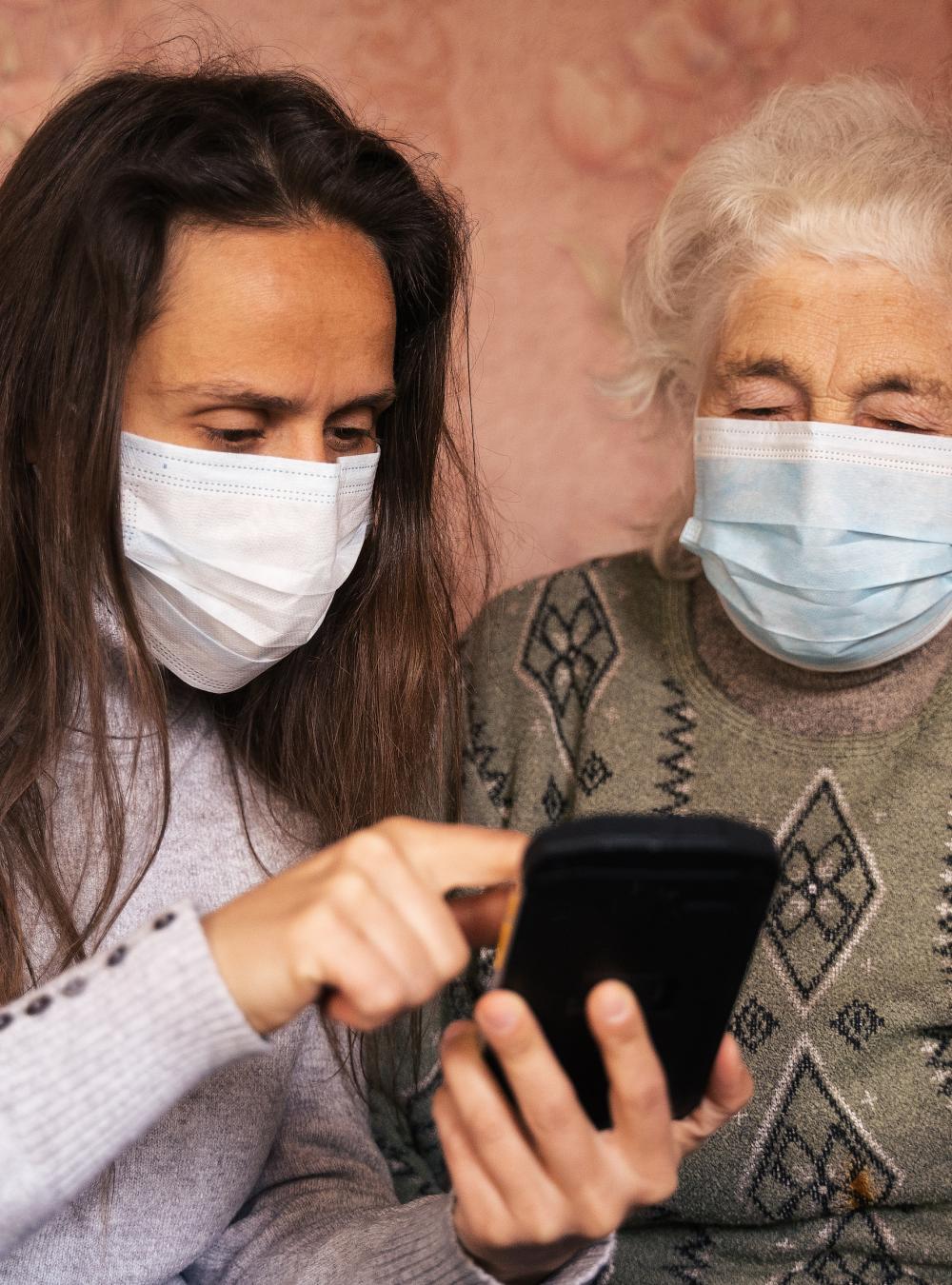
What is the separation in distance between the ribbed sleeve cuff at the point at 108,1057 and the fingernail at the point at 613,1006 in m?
0.19

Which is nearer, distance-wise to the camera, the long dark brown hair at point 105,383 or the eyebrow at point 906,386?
the long dark brown hair at point 105,383

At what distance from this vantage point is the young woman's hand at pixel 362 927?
738mm

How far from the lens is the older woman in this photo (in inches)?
51.9

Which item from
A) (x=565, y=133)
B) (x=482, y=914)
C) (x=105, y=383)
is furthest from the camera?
(x=565, y=133)

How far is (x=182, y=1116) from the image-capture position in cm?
119

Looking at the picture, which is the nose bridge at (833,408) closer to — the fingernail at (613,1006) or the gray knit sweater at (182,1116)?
the gray knit sweater at (182,1116)

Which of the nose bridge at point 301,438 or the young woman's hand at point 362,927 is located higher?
the nose bridge at point 301,438

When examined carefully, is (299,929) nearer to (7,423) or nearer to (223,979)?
(223,979)

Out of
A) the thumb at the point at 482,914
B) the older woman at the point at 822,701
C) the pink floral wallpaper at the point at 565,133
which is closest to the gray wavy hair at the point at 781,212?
the older woman at the point at 822,701

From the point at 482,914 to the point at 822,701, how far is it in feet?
2.16

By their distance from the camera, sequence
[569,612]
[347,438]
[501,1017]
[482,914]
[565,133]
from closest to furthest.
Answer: [501,1017]
[482,914]
[347,438]
[569,612]
[565,133]

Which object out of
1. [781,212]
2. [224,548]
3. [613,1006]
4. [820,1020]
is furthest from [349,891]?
[781,212]

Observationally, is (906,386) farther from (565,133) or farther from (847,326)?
(565,133)

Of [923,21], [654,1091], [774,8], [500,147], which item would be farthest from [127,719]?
[923,21]
